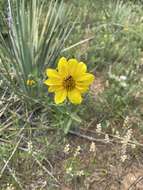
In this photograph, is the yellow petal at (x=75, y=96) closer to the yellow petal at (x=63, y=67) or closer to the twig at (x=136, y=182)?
the yellow petal at (x=63, y=67)

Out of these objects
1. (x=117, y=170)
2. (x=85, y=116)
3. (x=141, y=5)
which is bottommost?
(x=117, y=170)

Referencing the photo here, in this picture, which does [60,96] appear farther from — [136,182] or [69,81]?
[136,182]

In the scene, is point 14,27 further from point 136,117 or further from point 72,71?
point 136,117

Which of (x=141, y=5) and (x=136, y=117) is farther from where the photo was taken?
(x=141, y=5)

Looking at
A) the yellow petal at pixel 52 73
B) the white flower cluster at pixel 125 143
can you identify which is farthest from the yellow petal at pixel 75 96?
the white flower cluster at pixel 125 143

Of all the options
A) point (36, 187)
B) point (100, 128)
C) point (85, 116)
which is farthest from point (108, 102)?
point (36, 187)

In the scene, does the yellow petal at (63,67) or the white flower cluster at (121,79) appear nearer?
the yellow petal at (63,67)
